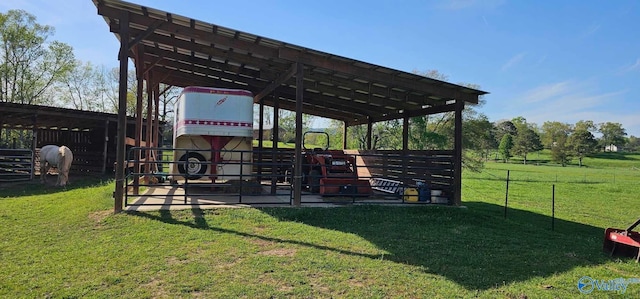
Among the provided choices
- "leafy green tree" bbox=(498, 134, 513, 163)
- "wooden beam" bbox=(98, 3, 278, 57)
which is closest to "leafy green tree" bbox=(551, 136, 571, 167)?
"leafy green tree" bbox=(498, 134, 513, 163)

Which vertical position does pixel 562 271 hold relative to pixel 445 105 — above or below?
below

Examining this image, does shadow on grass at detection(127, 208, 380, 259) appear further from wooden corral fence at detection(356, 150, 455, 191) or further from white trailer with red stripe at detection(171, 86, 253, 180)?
wooden corral fence at detection(356, 150, 455, 191)

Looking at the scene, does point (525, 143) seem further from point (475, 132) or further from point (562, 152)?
point (475, 132)

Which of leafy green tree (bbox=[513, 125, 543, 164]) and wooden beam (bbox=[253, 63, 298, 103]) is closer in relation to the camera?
wooden beam (bbox=[253, 63, 298, 103])

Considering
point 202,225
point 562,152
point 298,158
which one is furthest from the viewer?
point 562,152

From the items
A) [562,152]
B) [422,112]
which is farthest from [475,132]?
[562,152]

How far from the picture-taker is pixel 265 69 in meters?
9.12

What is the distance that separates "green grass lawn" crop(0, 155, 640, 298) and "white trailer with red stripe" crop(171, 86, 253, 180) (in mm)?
2136

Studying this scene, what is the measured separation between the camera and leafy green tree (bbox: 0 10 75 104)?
25703mm

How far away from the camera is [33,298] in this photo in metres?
3.18

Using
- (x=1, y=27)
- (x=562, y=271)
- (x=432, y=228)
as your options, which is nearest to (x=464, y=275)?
(x=562, y=271)

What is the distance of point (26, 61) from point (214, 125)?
2704cm

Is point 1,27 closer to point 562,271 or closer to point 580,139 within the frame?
point 562,271

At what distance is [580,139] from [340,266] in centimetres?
7202
